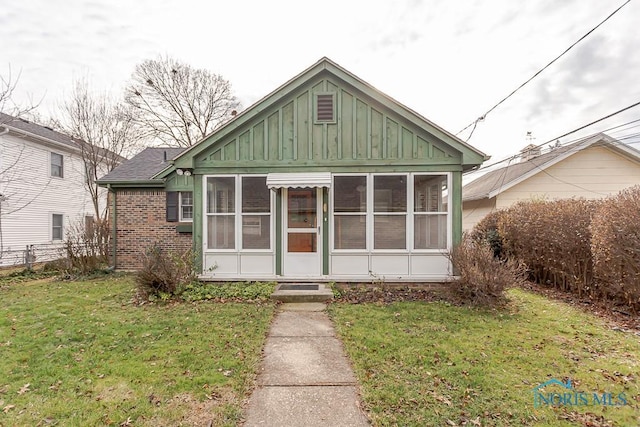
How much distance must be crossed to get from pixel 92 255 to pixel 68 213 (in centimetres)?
797

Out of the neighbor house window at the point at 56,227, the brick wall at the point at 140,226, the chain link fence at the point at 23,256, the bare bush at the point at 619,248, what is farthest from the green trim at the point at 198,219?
the neighbor house window at the point at 56,227

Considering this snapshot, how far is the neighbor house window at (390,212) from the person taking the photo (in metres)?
7.70

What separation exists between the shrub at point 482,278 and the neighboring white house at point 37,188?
489 inches

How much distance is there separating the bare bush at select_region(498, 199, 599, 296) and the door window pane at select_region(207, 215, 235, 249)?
307 inches

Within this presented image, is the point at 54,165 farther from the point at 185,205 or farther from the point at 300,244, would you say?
the point at 300,244

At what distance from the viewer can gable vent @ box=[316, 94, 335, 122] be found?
7.74 meters

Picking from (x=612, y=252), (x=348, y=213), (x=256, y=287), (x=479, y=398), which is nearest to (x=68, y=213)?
(x=256, y=287)

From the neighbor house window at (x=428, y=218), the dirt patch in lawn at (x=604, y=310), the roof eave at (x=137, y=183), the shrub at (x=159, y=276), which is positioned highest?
the roof eave at (x=137, y=183)

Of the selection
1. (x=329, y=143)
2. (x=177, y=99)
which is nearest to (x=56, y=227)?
(x=177, y=99)

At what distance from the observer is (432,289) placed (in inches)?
291

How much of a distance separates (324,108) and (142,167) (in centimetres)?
863

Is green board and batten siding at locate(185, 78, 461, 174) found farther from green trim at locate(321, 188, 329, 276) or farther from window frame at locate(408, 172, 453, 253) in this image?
green trim at locate(321, 188, 329, 276)

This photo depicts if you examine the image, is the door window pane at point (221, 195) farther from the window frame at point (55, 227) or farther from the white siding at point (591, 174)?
the window frame at point (55, 227)

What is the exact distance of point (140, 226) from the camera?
36.1ft
